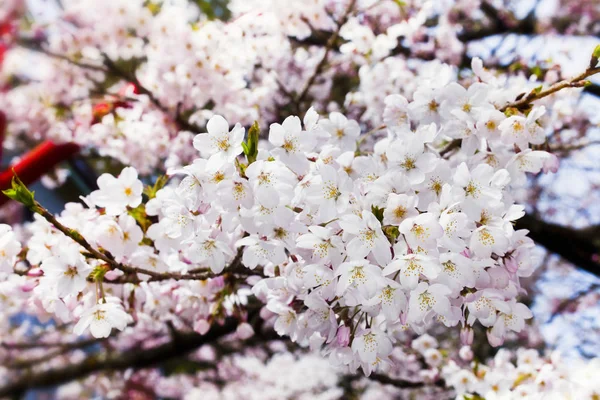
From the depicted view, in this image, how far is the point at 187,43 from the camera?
286 centimetres

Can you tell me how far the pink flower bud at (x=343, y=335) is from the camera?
4.17 ft

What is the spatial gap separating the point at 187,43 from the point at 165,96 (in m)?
0.37

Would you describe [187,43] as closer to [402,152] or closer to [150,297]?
[150,297]

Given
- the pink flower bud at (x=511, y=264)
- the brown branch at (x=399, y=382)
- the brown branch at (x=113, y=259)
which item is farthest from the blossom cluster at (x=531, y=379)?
the brown branch at (x=113, y=259)

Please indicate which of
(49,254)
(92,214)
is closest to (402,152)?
(92,214)

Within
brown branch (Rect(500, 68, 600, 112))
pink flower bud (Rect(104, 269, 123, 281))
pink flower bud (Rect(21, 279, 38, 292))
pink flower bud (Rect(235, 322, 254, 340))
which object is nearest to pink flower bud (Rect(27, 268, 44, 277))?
pink flower bud (Rect(21, 279, 38, 292))

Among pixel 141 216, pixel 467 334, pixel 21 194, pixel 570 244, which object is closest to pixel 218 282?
pixel 141 216

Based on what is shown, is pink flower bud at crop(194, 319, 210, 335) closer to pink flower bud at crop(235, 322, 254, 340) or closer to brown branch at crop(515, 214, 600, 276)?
pink flower bud at crop(235, 322, 254, 340)

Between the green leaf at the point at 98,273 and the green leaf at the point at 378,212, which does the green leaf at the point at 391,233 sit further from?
the green leaf at the point at 98,273

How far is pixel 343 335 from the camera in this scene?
1273 mm

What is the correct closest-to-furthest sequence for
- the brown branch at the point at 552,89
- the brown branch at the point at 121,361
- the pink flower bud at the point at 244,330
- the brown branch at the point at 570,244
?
the brown branch at the point at 552,89 < the pink flower bud at the point at 244,330 < the brown branch at the point at 570,244 < the brown branch at the point at 121,361

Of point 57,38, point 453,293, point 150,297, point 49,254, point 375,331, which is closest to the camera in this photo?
point 453,293

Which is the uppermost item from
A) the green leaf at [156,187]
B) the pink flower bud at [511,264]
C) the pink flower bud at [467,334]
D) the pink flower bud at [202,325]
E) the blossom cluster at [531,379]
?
the green leaf at [156,187]

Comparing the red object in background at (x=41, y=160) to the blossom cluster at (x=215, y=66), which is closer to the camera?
the blossom cluster at (x=215, y=66)
